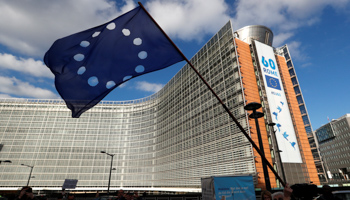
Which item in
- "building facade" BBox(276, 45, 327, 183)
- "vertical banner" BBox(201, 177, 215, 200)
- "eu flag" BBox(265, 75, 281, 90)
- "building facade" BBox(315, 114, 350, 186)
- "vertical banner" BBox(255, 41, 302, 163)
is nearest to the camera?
"vertical banner" BBox(201, 177, 215, 200)

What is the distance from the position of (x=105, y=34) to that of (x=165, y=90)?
206ft

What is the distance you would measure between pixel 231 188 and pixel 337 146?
150354 mm

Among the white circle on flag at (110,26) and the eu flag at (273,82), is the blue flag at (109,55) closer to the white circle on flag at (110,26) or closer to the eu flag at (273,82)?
the white circle on flag at (110,26)

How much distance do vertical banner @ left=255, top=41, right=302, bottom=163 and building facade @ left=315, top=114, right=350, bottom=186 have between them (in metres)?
100.0

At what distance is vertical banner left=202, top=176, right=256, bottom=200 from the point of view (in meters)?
9.46

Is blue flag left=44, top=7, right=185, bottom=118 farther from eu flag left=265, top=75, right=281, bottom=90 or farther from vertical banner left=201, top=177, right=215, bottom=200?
eu flag left=265, top=75, right=281, bottom=90

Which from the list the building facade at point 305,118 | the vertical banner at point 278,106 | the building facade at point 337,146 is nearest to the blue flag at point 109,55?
the vertical banner at point 278,106

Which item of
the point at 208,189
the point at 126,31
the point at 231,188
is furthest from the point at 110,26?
the point at 231,188

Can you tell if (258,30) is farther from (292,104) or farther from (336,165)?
(336,165)

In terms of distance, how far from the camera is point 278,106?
39469 millimetres

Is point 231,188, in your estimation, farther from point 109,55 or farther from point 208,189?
point 109,55

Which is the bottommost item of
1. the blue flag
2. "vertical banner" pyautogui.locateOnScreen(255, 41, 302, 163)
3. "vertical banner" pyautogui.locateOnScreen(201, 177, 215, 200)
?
"vertical banner" pyautogui.locateOnScreen(201, 177, 215, 200)

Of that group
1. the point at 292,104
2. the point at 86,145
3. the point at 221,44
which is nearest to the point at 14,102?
the point at 86,145

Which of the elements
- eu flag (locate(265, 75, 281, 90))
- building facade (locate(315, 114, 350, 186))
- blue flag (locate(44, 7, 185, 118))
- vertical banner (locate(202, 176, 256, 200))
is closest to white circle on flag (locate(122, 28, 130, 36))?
blue flag (locate(44, 7, 185, 118))
